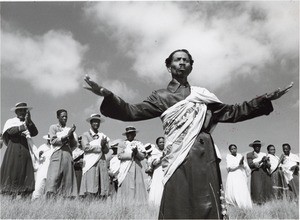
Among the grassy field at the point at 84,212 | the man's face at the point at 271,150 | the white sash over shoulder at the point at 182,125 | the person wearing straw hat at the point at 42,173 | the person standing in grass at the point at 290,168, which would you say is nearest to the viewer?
the white sash over shoulder at the point at 182,125

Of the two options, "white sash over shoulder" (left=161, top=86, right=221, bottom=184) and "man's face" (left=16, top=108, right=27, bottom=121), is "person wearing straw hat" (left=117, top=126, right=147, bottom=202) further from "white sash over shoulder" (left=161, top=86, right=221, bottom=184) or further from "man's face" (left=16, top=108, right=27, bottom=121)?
"white sash over shoulder" (left=161, top=86, right=221, bottom=184)

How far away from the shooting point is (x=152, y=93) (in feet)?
12.4

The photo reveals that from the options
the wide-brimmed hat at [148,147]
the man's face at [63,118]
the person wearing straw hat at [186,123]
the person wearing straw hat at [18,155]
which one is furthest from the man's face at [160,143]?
the person wearing straw hat at [186,123]

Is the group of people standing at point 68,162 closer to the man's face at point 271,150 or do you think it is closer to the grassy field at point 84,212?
the grassy field at point 84,212

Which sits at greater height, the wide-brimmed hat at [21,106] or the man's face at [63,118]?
the wide-brimmed hat at [21,106]

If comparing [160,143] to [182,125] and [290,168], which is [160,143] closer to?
[290,168]

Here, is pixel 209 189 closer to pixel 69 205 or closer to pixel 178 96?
pixel 178 96

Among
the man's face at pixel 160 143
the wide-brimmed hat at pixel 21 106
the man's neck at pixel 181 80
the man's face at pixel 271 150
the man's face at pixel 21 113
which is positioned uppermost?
the wide-brimmed hat at pixel 21 106

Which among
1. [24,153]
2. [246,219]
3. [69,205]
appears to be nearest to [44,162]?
[24,153]

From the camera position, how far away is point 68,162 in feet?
27.7

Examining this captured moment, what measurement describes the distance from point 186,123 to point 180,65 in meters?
0.61

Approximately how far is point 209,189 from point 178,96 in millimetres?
902

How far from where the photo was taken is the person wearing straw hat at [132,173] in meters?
9.34

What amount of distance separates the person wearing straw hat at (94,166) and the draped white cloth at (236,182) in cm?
460
